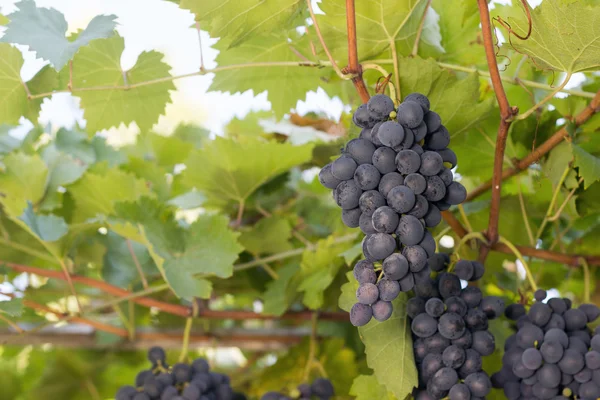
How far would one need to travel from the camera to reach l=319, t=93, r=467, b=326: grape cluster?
0.53m

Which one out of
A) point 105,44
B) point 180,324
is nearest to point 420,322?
point 105,44

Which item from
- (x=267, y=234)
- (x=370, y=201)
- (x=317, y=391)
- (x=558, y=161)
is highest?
(x=370, y=201)

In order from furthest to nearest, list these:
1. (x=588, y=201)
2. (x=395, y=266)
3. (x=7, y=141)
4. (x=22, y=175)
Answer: (x=7, y=141), (x=22, y=175), (x=588, y=201), (x=395, y=266)

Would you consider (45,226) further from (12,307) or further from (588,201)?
(588,201)

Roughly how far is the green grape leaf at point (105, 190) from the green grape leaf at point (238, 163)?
0.36ft

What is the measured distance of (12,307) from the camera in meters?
0.77

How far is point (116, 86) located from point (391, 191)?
50 centimetres

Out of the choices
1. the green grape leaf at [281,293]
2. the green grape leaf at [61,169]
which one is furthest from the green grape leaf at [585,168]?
the green grape leaf at [61,169]

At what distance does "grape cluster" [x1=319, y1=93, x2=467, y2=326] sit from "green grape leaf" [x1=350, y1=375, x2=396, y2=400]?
0.21 metres

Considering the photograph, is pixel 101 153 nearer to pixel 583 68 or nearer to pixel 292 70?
pixel 292 70

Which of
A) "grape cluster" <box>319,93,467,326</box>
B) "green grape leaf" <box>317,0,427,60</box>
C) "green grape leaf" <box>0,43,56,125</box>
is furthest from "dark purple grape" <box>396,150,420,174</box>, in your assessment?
"green grape leaf" <box>0,43,56,125</box>

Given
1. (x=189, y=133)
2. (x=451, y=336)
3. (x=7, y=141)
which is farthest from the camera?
(x=189, y=133)

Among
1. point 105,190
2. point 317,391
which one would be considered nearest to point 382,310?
point 317,391

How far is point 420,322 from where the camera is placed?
634mm
